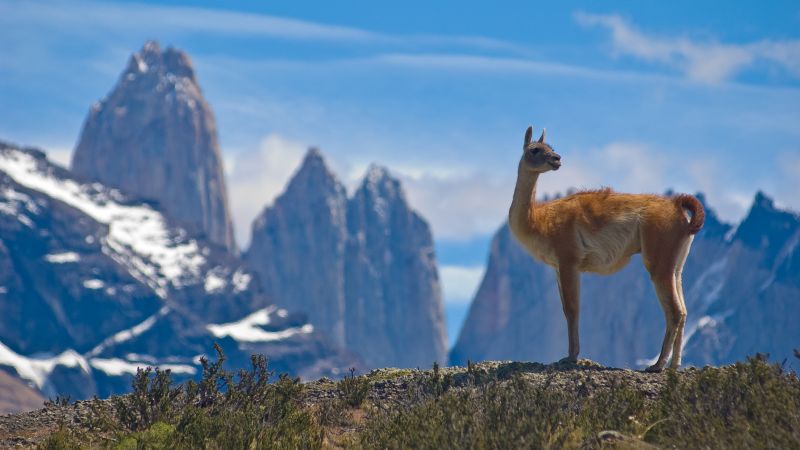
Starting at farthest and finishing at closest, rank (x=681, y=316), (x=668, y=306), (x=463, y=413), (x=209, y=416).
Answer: (x=681, y=316) < (x=668, y=306) < (x=209, y=416) < (x=463, y=413)

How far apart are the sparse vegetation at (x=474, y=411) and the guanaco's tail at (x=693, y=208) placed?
307cm

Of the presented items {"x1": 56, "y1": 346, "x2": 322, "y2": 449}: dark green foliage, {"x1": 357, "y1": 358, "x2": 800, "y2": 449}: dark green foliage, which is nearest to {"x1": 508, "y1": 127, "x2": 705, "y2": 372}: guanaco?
{"x1": 357, "y1": 358, "x2": 800, "y2": 449}: dark green foliage

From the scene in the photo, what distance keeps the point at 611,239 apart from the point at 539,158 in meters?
2.27

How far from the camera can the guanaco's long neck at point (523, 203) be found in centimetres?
2709

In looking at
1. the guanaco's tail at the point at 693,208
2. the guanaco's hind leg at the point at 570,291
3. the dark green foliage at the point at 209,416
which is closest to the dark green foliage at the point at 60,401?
the dark green foliage at the point at 209,416

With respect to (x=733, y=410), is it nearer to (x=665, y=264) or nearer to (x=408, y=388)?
(x=665, y=264)

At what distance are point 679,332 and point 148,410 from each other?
1067 cm

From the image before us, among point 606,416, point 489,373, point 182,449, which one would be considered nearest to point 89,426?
point 182,449

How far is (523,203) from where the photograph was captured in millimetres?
27359

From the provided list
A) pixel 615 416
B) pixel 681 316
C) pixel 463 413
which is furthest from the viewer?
pixel 681 316

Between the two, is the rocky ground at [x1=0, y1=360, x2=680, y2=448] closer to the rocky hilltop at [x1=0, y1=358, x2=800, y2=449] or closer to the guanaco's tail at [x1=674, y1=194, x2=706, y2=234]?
the rocky hilltop at [x1=0, y1=358, x2=800, y2=449]

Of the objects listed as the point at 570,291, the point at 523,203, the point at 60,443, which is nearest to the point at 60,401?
the point at 60,443

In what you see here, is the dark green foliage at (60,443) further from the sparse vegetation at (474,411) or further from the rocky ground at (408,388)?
the rocky ground at (408,388)

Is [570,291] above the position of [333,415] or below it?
above
